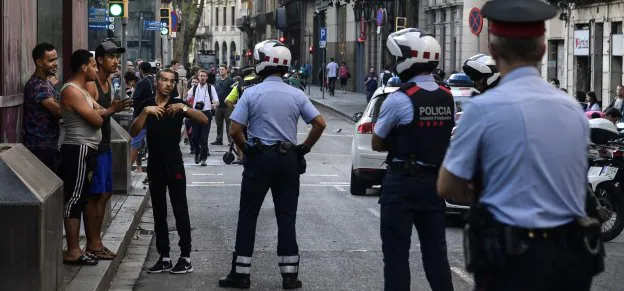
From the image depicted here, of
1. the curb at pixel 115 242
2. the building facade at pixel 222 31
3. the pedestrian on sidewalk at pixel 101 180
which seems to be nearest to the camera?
the curb at pixel 115 242

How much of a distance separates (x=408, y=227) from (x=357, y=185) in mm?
10336

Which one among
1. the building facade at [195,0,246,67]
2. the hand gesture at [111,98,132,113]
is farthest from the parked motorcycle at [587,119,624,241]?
the building facade at [195,0,246,67]

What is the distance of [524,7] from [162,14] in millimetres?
35865

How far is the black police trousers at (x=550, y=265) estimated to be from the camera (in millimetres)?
4441

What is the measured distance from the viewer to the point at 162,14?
39.9m

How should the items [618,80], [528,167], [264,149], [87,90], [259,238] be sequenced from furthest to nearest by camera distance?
[618,80]
[259,238]
[87,90]
[264,149]
[528,167]

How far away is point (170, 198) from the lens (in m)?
10.2

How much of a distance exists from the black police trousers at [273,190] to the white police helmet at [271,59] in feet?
1.93

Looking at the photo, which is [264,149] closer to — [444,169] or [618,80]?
[444,169]

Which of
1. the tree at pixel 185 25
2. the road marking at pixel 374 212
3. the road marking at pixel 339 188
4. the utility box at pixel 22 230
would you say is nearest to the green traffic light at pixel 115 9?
the road marking at pixel 339 188

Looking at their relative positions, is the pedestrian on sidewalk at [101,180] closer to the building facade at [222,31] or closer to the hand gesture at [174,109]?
the hand gesture at [174,109]

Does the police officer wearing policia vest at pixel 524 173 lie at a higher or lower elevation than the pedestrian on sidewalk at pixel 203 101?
higher

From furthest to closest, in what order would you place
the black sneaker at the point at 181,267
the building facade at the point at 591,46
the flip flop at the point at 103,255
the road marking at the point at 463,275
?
the building facade at the point at 591,46
the black sneaker at the point at 181,267
the road marking at the point at 463,275
the flip flop at the point at 103,255

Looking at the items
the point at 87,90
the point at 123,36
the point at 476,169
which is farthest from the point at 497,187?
the point at 123,36
